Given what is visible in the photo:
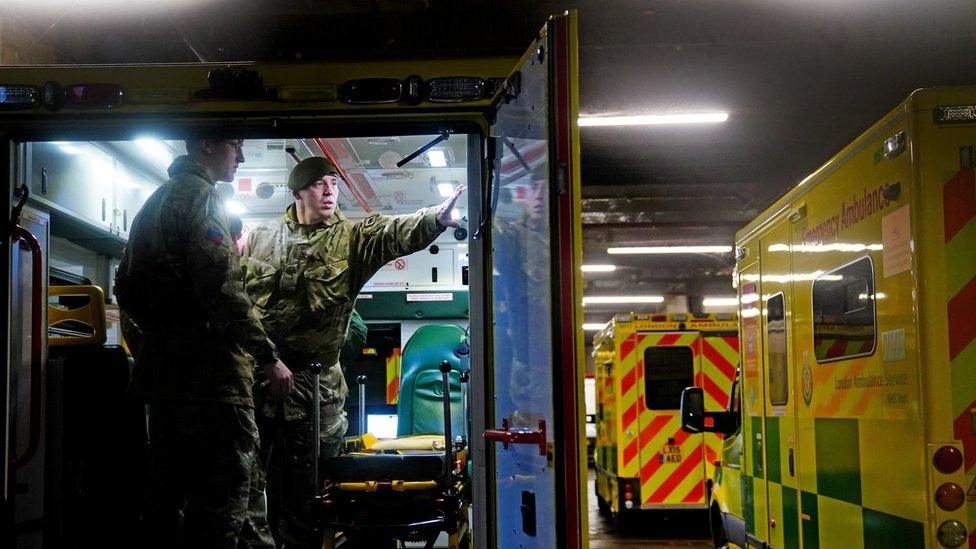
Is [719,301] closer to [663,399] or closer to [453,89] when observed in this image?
[663,399]

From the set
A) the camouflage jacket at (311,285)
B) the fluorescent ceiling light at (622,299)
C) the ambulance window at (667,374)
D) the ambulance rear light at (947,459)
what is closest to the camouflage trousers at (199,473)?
the camouflage jacket at (311,285)

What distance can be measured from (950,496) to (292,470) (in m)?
3.08

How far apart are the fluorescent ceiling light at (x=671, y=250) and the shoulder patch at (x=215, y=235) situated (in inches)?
560

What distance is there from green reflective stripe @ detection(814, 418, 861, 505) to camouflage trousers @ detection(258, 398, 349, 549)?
239 centimetres

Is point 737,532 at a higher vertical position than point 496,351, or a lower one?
Answer: lower

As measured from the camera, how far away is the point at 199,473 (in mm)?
3926

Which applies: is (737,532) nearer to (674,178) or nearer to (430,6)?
(430,6)

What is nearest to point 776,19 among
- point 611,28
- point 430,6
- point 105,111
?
point 611,28

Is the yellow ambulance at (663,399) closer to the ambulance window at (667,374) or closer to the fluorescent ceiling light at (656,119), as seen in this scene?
the ambulance window at (667,374)

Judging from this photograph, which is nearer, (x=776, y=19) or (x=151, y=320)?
(x=151, y=320)

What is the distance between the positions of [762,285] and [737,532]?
179 centimetres

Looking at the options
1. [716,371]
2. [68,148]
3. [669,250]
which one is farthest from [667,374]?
[68,148]

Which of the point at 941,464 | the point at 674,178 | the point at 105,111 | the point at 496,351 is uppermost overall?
the point at 674,178

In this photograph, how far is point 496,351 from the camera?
143 inches
